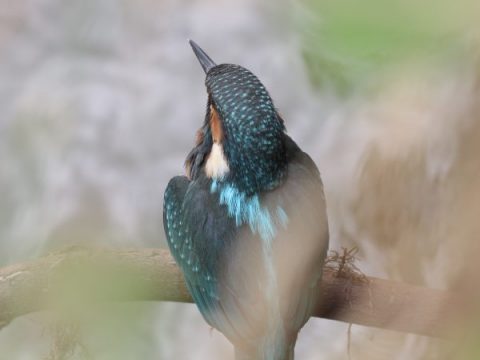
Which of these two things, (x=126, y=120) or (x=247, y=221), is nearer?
(x=247, y=221)

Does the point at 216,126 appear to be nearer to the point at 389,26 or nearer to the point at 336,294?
the point at 336,294

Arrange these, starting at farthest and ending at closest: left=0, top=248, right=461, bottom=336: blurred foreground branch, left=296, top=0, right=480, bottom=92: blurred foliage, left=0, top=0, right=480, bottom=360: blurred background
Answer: left=0, top=0, right=480, bottom=360: blurred background
left=0, top=248, right=461, bottom=336: blurred foreground branch
left=296, top=0, right=480, bottom=92: blurred foliage

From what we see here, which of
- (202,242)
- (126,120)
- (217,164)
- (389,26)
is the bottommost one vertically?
(126,120)

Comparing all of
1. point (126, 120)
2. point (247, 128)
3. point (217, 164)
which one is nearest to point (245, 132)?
point (247, 128)

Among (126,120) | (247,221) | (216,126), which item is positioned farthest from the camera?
(126,120)

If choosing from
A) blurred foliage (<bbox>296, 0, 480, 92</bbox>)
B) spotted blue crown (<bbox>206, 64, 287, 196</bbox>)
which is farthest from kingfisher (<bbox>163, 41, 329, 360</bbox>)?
blurred foliage (<bbox>296, 0, 480, 92</bbox>)

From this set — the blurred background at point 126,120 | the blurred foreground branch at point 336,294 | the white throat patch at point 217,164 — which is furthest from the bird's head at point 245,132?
the blurred background at point 126,120

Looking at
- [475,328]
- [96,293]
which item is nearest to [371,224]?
Answer: [96,293]

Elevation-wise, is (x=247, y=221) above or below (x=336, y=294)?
above

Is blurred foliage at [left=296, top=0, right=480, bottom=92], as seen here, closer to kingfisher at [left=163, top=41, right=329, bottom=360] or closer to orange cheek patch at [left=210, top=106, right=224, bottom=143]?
kingfisher at [left=163, top=41, right=329, bottom=360]
